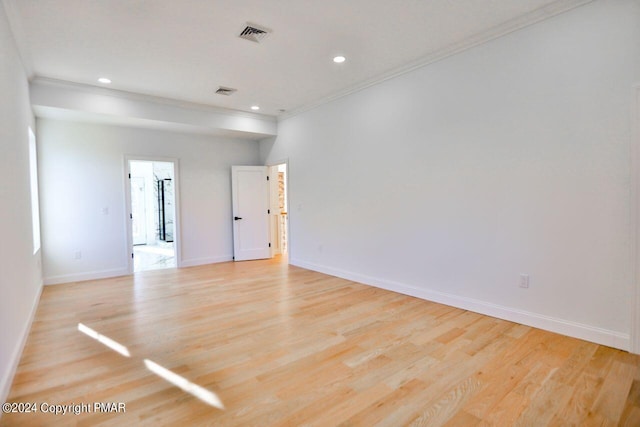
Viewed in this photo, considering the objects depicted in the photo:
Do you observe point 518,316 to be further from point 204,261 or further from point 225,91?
point 204,261

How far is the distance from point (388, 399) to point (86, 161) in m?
5.75

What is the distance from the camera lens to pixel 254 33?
3.26 metres

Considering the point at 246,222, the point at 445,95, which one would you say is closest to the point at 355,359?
the point at 445,95

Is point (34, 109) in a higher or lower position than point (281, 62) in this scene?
lower

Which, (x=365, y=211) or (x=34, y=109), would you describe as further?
(x=365, y=211)

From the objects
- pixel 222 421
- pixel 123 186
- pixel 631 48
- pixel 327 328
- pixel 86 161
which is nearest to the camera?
pixel 222 421

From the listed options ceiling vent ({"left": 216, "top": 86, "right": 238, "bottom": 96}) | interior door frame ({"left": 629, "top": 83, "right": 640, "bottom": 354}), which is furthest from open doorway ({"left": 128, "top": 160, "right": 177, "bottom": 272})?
interior door frame ({"left": 629, "top": 83, "right": 640, "bottom": 354})

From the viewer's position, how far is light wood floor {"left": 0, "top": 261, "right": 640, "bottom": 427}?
193 centimetres

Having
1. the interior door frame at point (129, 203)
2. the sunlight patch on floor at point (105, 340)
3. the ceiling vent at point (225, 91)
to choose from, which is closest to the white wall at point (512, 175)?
the ceiling vent at point (225, 91)

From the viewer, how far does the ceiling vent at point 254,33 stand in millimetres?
3146

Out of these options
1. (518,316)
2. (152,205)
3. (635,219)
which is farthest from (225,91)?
(152,205)

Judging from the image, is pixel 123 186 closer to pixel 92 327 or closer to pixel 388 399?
pixel 92 327

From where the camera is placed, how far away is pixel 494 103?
11.0ft

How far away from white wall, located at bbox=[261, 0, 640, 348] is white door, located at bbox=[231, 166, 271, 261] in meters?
2.69
